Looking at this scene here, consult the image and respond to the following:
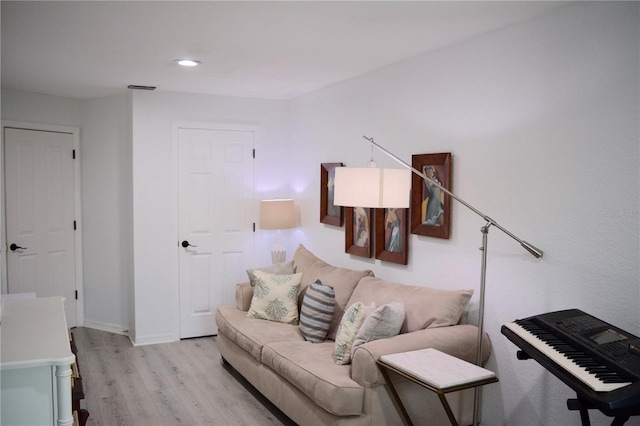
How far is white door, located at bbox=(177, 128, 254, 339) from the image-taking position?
17.3ft

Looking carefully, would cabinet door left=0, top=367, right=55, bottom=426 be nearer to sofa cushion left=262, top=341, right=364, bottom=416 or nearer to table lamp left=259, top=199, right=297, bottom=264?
sofa cushion left=262, top=341, right=364, bottom=416

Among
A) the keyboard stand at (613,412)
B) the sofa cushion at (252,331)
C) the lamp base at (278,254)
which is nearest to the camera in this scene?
the keyboard stand at (613,412)

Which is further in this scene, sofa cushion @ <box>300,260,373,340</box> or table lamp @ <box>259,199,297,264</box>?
table lamp @ <box>259,199,297,264</box>

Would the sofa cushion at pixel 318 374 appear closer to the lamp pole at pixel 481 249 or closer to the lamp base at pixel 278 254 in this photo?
the lamp pole at pixel 481 249

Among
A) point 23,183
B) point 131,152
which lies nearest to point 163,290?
point 131,152

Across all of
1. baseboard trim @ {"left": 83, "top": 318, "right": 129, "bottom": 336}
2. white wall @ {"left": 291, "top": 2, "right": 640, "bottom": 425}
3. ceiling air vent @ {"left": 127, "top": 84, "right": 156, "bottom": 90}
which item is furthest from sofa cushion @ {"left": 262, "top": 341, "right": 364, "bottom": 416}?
ceiling air vent @ {"left": 127, "top": 84, "right": 156, "bottom": 90}

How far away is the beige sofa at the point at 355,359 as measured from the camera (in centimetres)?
287

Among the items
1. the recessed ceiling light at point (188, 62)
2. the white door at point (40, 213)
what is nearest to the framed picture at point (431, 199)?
the recessed ceiling light at point (188, 62)

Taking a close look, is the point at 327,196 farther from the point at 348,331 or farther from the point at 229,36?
the point at 229,36

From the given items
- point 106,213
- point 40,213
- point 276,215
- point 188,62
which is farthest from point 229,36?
point 40,213

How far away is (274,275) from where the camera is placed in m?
4.42

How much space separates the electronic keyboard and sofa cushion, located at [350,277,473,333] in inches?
27.0

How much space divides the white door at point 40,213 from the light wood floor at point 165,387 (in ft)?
2.47

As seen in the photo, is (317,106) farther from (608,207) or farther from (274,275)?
(608,207)
